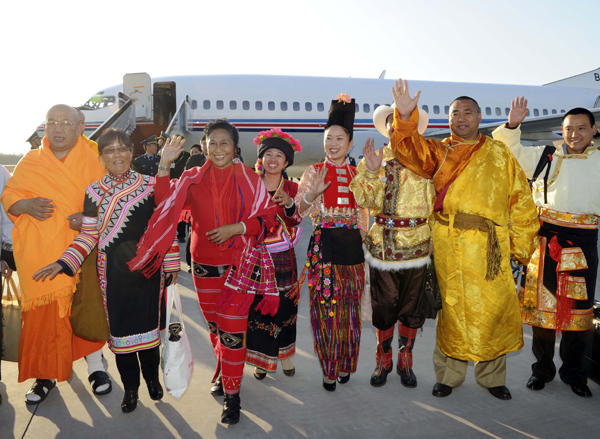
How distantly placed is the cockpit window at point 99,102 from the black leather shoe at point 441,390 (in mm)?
12234

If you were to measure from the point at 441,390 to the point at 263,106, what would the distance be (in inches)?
436

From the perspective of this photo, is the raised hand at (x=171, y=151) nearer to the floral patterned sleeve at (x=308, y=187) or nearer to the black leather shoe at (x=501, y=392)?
the floral patterned sleeve at (x=308, y=187)

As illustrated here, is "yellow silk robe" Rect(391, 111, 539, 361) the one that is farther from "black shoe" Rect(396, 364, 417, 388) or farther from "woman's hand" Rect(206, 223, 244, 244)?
"woman's hand" Rect(206, 223, 244, 244)

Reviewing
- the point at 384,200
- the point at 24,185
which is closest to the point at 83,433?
the point at 24,185

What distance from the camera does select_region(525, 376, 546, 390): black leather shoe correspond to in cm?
285

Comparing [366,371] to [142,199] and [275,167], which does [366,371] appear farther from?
[142,199]

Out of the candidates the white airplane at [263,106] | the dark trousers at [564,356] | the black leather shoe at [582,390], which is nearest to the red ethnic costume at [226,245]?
the dark trousers at [564,356]

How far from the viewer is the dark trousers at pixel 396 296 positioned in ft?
9.29

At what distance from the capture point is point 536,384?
285cm

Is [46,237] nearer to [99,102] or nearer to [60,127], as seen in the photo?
[60,127]

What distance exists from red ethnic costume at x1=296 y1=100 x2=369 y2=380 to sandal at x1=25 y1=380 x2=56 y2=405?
182 cm

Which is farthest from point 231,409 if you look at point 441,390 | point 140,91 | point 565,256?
point 140,91

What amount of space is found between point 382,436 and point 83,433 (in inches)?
66.6

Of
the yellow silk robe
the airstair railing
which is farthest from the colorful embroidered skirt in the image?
the airstair railing
